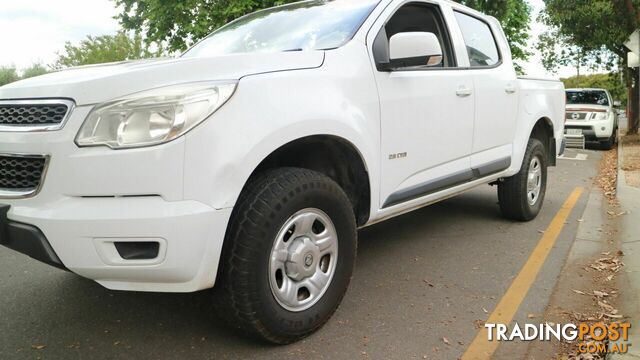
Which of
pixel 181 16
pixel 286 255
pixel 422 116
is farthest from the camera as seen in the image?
pixel 181 16

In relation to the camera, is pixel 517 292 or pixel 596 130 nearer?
pixel 517 292

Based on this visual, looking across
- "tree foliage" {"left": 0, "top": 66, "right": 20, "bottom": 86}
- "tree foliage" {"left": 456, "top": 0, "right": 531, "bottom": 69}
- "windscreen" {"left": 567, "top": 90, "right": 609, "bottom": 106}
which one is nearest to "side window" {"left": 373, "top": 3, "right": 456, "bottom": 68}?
"tree foliage" {"left": 456, "top": 0, "right": 531, "bottom": 69}

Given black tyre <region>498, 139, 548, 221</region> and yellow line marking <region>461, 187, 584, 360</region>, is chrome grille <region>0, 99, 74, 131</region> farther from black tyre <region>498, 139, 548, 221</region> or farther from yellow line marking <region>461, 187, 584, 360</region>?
black tyre <region>498, 139, 548, 221</region>

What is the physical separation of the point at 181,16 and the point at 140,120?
11.8m

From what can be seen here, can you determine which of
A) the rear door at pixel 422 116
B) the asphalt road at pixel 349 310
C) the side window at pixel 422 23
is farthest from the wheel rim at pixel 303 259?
the side window at pixel 422 23

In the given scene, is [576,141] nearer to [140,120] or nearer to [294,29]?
[294,29]

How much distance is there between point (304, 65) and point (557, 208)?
4519mm

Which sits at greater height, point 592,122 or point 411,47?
point 411,47

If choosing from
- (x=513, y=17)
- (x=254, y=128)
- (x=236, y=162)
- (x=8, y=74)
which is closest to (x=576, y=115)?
(x=513, y=17)

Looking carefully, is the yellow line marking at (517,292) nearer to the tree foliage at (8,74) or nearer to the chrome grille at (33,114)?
the chrome grille at (33,114)

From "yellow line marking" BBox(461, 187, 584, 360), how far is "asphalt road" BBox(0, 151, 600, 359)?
0.04 m

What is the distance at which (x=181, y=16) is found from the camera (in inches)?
514

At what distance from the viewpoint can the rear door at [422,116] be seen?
3.15m

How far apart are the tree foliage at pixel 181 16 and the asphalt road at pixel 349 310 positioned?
29.4ft
